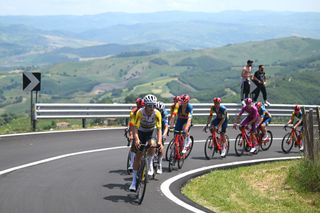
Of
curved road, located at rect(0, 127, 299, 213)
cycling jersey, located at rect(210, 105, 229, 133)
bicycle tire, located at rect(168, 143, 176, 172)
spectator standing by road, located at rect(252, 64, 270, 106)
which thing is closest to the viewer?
curved road, located at rect(0, 127, 299, 213)

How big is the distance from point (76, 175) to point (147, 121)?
8.27ft

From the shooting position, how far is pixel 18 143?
16203mm

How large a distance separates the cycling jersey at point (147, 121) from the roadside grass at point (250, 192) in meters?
1.40

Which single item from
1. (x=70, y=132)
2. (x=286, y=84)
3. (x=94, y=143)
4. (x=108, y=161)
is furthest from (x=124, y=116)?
(x=286, y=84)

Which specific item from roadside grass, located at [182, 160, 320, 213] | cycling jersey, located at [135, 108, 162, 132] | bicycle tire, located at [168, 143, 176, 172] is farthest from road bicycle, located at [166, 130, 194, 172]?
cycling jersey, located at [135, 108, 162, 132]

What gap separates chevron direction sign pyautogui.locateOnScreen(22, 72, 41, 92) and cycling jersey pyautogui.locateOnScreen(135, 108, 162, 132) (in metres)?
11.2

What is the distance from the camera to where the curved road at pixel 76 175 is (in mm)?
8594

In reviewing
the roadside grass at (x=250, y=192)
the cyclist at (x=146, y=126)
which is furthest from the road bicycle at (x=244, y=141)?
the cyclist at (x=146, y=126)

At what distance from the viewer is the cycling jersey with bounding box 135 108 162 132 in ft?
31.3

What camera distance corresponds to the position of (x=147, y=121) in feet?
32.0

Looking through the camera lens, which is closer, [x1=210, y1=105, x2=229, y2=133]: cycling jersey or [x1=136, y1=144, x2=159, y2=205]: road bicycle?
[x1=136, y1=144, x2=159, y2=205]: road bicycle

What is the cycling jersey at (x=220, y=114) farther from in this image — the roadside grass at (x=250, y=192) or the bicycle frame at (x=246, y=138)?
the roadside grass at (x=250, y=192)

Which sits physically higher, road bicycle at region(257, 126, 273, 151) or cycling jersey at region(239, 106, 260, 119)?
cycling jersey at region(239, 106, 260, 119)

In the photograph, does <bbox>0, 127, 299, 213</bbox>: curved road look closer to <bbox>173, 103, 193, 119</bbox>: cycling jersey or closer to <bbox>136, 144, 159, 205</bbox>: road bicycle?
A: <bbox>136, 144, 159, 205</bbox>: road bicycle
